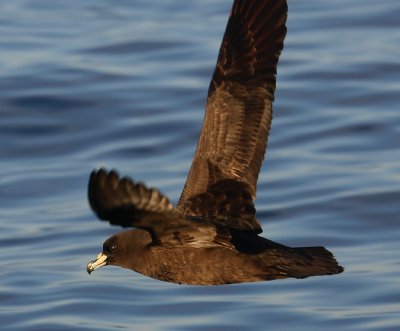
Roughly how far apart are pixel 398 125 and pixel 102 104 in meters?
3.53

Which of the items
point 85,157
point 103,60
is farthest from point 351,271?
point 103,60

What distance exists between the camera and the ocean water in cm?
1279

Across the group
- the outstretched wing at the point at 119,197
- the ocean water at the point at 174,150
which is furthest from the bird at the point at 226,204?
the ocean water at the point at 174,150

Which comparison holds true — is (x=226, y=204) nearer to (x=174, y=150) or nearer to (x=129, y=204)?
(x=129, y=204)

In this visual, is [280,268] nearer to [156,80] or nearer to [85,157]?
[85,157]

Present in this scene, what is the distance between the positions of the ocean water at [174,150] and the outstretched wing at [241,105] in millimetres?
2189

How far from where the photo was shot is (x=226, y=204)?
1034 centimetres

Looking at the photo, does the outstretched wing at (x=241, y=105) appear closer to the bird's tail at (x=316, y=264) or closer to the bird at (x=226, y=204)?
the bird at (x=226, y=204)

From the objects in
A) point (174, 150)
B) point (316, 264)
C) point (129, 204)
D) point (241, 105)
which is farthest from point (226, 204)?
point (174, 150)

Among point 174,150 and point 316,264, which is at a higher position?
point 174,150

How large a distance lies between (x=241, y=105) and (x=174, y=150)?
5.77 meters

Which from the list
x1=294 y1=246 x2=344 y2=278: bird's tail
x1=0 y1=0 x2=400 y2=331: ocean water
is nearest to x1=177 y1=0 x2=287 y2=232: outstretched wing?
x1=294 y1=246 x2=344 y2=278: bird's tail

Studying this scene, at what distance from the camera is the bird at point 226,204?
930cm

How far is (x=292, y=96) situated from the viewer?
17.8 m
